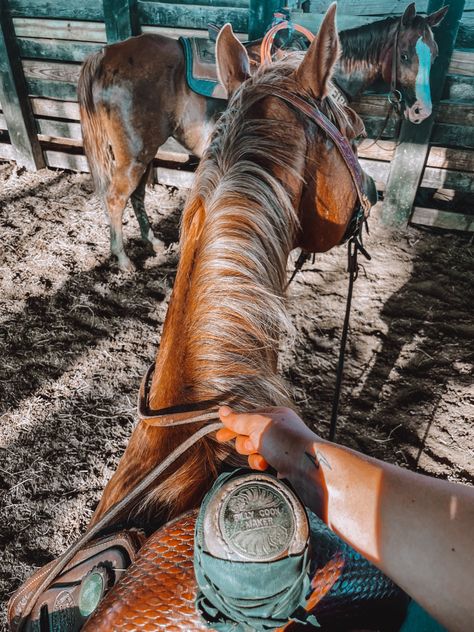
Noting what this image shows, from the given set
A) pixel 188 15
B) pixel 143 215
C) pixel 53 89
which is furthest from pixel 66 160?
pixel 188 15

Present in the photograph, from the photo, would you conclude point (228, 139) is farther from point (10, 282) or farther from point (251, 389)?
point (10, 282)

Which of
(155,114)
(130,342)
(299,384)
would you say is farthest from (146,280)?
(299,384)

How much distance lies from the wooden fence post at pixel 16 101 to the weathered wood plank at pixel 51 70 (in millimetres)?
117

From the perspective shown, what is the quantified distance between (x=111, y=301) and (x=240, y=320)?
2.54m

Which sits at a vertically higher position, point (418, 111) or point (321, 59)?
point (321, 59)

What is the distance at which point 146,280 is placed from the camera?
3508mm

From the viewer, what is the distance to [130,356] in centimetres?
283

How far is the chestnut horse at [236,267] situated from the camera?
2.95 feet

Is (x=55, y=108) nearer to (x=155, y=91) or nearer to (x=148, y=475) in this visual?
(x=155, y=91)

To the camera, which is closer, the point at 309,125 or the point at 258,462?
the point at 258,462

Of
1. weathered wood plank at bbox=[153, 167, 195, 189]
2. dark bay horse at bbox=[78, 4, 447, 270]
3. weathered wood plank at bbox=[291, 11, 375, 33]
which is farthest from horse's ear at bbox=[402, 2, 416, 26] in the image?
weathered wood plank at bbox=[153, 167, 195, 189]

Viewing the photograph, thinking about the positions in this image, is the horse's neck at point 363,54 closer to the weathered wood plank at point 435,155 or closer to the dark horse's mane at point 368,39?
the dark horse's mane at point 368,39

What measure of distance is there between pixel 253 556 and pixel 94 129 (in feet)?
12.7

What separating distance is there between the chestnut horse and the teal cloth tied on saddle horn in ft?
0.97
